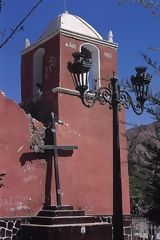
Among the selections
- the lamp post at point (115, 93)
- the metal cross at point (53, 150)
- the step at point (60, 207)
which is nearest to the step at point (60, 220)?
the step at point (60, 207)

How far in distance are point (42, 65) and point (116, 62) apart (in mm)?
2144

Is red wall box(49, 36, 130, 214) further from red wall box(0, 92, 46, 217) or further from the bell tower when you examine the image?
red wall box(0, 92, 46, 217)

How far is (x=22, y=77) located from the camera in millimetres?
13938

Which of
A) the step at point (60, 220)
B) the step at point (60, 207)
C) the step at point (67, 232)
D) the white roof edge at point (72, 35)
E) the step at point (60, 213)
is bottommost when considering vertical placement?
the step at point (67, 232)

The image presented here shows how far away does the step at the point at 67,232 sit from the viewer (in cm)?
987

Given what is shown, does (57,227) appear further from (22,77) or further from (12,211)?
(22,77)

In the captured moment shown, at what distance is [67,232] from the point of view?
394 inches

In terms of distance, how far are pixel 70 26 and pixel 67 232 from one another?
5.82 meters

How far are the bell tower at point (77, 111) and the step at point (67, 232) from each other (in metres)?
1.31

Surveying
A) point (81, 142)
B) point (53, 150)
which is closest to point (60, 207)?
point (53, 150)

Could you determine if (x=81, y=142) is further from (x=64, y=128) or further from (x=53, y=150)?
(x=53, y=150)

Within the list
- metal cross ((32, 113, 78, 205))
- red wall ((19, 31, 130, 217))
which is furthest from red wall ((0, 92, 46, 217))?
red wall ((19, 31, 130, 217))

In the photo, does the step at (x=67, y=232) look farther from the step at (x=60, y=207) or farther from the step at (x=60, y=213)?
the step at (x=60, y=207)

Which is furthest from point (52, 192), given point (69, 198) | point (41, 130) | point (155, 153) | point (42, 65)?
point (155, 153)
